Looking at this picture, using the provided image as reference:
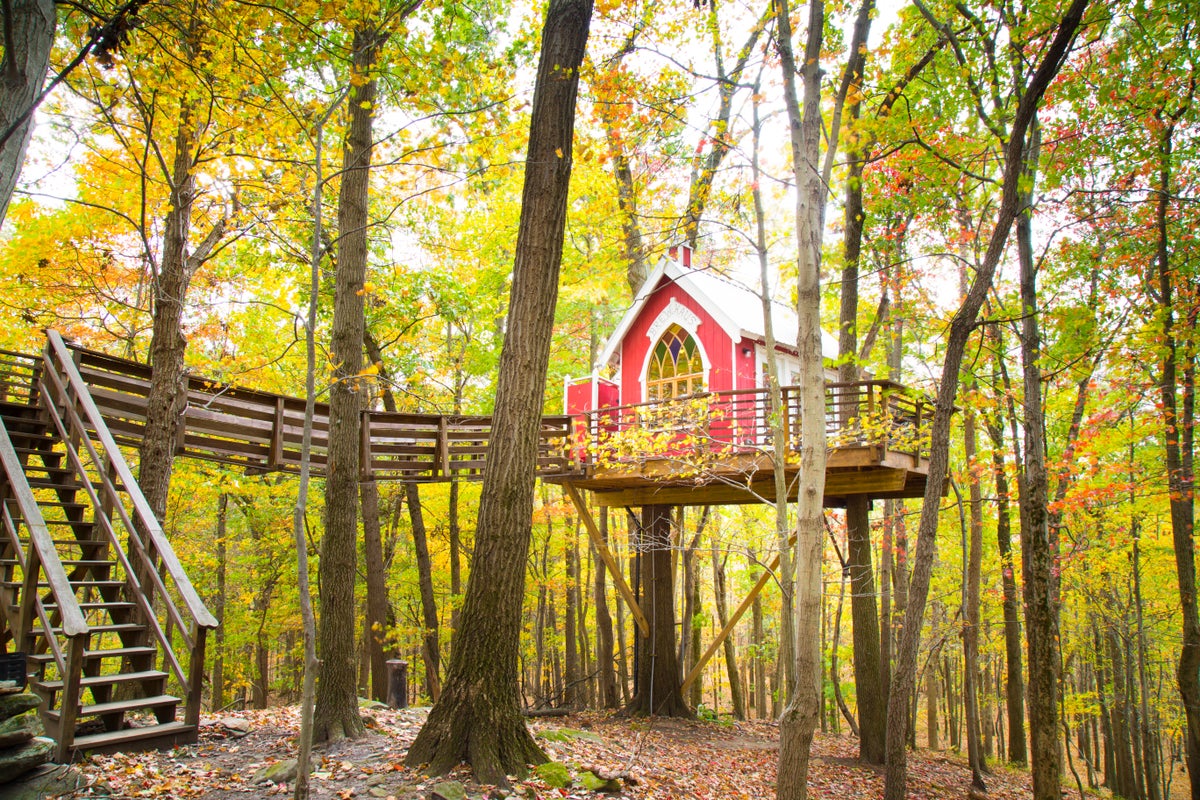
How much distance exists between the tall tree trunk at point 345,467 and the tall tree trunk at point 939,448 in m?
5.67

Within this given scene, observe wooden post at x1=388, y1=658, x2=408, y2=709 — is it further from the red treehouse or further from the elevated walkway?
the red treehouse

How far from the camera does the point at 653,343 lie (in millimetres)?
13930

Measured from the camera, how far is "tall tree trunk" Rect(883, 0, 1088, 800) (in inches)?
285

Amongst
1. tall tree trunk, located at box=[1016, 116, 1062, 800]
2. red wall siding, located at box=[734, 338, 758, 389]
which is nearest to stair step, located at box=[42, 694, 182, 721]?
tall tree trunk, located at box=[1016, 116, 1062, 800]

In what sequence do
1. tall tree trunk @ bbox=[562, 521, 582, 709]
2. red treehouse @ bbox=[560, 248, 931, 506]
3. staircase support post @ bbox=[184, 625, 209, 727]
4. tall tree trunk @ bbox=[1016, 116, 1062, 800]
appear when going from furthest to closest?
tall tree trunk @ bbox=[562, 521, 582, 709] → red treehouse @ bbox=[560, 248, 931, 506] → tall tree trunk @ bbox=[1016, 116, 1062, 800] → staircase support post @ bbox=[184, 625, 209, 727]

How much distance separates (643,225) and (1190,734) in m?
11.7

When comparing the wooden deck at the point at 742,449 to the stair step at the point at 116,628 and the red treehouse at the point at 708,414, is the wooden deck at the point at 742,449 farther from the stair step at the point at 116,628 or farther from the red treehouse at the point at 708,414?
the stair step at the point at 116,628

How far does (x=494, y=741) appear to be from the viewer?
4836 millimetres

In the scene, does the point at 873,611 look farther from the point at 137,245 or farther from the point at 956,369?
the point at 137,245

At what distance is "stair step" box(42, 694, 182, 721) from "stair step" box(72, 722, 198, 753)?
156mm

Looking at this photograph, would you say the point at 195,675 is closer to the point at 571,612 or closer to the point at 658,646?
the point at 658,646

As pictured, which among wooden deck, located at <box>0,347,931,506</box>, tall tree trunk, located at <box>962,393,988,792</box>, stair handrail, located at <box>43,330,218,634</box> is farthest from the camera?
tall tree trunk, located at <box>962,393,988,792</box>

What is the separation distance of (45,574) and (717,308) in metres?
10.5

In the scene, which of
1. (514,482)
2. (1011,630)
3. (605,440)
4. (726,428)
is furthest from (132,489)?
(1011,630)
